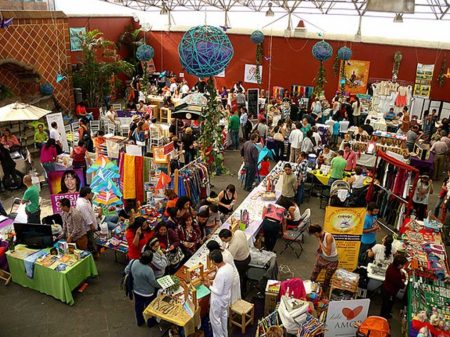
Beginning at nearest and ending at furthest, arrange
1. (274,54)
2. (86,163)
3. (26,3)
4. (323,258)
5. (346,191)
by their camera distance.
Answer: (323,258), (346,191), (86,163), (26,3), (274,54)

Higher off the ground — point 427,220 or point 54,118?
point 54,118

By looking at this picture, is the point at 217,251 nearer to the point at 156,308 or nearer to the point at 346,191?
the point at 156,308

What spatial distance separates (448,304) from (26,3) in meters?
13.8

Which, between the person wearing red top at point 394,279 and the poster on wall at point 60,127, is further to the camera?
the poster on wall at point 60,127

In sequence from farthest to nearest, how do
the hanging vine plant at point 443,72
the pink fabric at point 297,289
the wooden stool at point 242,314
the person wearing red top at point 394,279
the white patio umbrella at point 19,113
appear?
the hanging vine plant at point 443,72, the white patio umbrella at point 19,113, the person wearing red top at point 394,279, the wooden stool at point 242,314, the pink fabric at point 297,289

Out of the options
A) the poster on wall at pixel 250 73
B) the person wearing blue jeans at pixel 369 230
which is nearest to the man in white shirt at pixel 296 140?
the person wearing blue jeans at pixel 369 230

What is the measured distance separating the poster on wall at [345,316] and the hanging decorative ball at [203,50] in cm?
371

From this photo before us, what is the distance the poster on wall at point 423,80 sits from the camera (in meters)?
14.6

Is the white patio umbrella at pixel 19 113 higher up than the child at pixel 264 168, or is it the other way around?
the white patio umbrella at pixel 19 113

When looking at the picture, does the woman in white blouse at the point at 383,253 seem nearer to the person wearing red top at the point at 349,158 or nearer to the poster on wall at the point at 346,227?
the poster on wall at the point at 346,227

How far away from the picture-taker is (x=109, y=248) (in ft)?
23.2

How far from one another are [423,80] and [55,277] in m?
13.6

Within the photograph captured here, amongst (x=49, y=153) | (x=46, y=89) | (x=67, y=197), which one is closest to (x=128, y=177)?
(x=67, y=197)

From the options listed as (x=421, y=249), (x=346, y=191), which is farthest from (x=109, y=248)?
(x=421, y=249)
